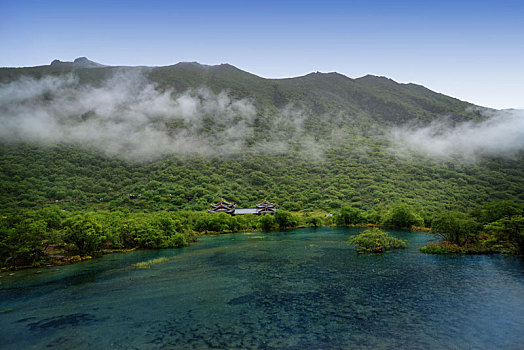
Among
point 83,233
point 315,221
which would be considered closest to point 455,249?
point 315,221

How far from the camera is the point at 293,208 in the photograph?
108250 millimetres

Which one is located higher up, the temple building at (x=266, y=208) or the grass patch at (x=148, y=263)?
the grass patch at (x=148, y=263)

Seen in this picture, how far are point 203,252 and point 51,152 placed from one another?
10853cm

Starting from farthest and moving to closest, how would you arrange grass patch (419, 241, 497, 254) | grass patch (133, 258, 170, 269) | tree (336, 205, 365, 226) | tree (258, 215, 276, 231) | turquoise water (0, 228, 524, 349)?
tree (336, 205, 365, 226) < tree (258, 215, 276, 231) < grass patch (419, 241, 497, 254) < grass patch (133, 258, 170, 269) < turquoise water (0, 228, 524, 349)

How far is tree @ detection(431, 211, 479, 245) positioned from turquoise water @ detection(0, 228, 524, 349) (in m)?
3.95

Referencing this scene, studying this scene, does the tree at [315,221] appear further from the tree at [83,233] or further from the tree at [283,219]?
the tree at [83,233]

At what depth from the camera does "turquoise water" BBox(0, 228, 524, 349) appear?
54.3 ft

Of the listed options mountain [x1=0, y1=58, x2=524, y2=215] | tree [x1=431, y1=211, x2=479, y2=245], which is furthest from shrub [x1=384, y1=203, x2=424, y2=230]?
tree [x1=431, y1=211, x2=479, y2=245]

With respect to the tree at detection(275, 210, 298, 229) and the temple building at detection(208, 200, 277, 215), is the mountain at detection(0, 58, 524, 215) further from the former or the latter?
the tree at detection(275, 210, 298, 229)

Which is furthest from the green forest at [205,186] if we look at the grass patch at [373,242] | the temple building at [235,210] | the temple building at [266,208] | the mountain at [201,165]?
the temple building at [266,208]

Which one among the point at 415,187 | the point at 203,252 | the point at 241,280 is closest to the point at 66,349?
the point at 241,280

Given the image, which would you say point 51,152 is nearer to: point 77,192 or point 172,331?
point 77,192

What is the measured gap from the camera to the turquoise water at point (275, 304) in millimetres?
16562

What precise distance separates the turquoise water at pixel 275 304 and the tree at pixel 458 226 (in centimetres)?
395
